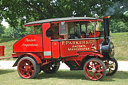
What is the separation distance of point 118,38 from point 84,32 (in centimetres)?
1429

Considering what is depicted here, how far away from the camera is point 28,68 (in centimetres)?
896

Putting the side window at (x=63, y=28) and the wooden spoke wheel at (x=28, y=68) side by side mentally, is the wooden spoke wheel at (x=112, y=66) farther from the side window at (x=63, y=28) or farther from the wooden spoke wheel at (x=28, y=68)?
the wooden spoke wheel at (x=28, y=68)

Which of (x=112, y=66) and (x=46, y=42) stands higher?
(x=46, y=42)

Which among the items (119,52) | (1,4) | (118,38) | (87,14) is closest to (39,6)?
(1,4)

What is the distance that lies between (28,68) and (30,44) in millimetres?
1015

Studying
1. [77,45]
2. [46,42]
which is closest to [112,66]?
[77,45]

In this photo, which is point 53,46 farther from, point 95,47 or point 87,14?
point 87,14

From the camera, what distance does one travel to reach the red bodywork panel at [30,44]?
8961 millimetres

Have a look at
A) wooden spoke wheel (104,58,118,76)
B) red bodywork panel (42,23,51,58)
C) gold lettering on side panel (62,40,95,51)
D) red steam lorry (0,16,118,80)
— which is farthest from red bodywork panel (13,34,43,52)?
wooden spoke wheel (104,58,118,76)

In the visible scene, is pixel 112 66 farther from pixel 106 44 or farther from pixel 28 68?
pixel 28 68

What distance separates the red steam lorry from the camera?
8109 mm

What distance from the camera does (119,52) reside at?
18141mm

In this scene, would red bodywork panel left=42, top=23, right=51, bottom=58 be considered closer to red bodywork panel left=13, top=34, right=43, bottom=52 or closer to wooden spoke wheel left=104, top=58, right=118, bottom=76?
red bodywork panel left=13, top=34, right=43, bottom=52

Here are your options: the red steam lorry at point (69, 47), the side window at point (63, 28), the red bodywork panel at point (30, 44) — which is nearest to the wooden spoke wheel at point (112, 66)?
the red steam lorry at point (69, 47)
